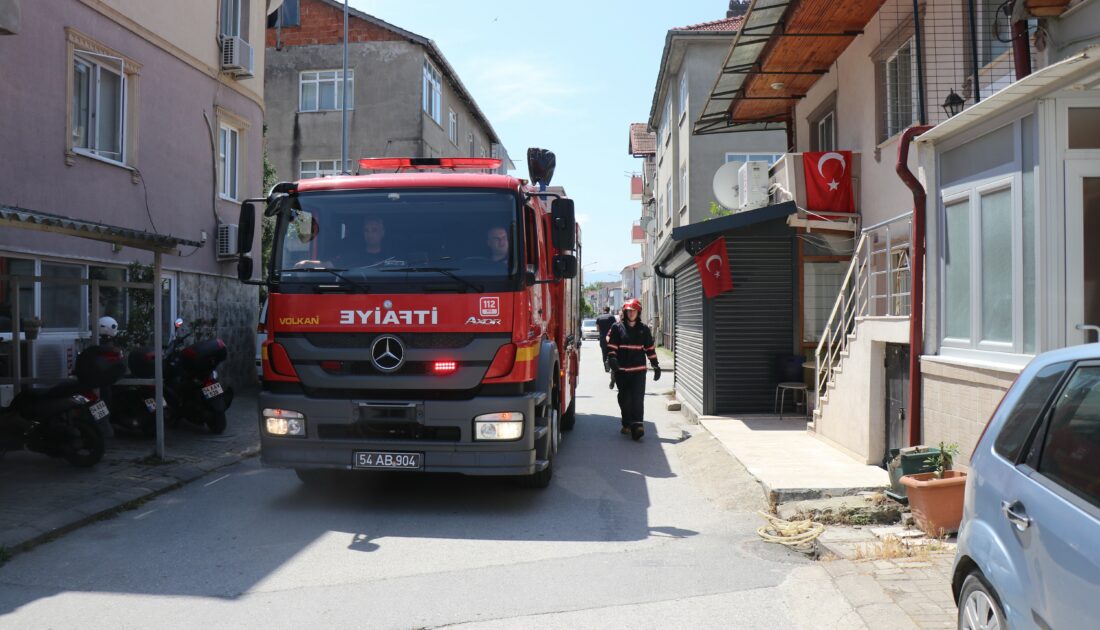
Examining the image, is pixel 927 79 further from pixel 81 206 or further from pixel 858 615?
pixel 81 206

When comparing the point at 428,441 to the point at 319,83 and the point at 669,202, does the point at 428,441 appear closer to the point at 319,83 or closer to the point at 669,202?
the point at 319,83

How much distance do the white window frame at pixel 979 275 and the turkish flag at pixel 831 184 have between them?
12.9ft

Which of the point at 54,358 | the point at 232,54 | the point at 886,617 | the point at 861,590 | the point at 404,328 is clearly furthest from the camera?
the point at 232,54

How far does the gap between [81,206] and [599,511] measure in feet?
26.2

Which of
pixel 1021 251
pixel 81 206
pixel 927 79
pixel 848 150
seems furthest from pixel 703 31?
pixel 1021 251

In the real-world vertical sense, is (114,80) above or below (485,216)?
above

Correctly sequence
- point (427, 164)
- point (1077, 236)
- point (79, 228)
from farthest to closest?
1. point (427, 164)
2. point (79, 228)
3. point (1077, 236)

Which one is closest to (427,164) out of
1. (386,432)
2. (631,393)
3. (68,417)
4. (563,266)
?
(563,266)

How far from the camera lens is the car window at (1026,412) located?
3309mm

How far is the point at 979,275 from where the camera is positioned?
22.1 ft

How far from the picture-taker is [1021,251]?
6.12 meters

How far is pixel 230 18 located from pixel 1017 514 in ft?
51.5

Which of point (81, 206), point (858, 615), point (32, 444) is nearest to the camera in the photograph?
point (858, 615)

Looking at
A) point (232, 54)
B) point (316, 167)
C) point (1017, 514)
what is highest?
point (316, 167)
